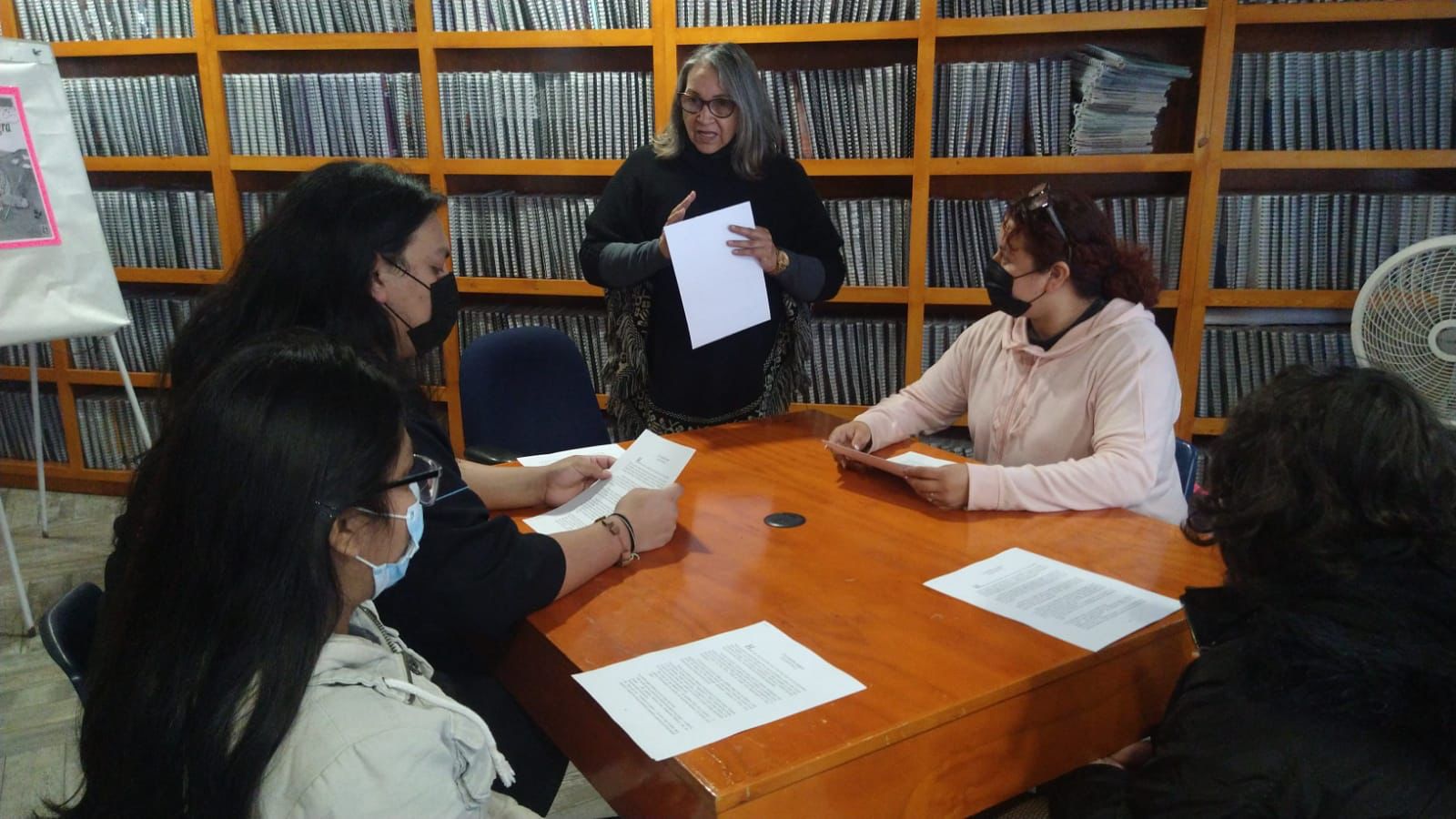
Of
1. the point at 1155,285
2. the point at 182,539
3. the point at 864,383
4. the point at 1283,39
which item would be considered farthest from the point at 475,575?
the point at 1283,39

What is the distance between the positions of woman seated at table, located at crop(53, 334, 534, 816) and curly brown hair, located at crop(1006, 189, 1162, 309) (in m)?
1.38

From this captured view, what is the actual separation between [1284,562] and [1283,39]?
2.60 metres

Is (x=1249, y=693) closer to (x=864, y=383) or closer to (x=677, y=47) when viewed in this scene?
(x=864, y=383)

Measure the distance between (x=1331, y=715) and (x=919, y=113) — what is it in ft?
7.79

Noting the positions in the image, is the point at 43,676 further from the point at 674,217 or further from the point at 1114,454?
the point at 1114,454

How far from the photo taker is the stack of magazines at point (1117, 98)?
278cm

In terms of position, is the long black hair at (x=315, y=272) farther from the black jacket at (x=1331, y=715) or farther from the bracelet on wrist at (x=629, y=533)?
the black jacket at (x=1331, y=715)

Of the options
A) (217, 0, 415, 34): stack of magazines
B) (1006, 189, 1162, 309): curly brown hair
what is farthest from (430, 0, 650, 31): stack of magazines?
(1006, 189, 1162, 309): curly brown hair

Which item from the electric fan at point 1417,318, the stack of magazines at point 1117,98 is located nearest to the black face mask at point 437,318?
the stack of magazines at point 1117,98

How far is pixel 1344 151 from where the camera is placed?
2.78 meters

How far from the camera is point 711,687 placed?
1118 millimetres

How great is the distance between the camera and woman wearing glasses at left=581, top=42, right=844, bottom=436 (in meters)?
2.34

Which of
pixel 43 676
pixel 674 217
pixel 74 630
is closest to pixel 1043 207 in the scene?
pixel 674 217

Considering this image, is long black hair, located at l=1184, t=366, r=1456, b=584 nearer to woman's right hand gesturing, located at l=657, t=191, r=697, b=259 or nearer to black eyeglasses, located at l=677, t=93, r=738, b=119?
woman's right hand gesturing, located at l=657, t=191, r=697, b=259
